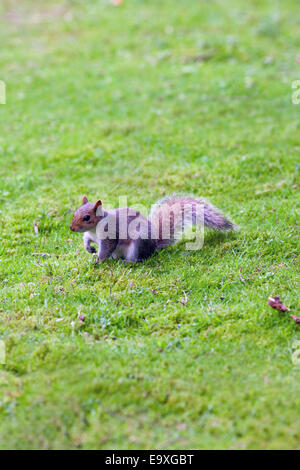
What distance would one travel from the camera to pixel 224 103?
22.3ft

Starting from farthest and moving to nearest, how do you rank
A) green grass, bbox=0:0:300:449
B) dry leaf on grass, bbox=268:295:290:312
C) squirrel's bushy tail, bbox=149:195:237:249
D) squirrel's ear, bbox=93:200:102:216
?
1. squirrel's bushy tail, bbox=149:195:237:249
2. squirrel's ear, bbox=93:200:102:216
3. dry leaf on grass, bbox=268:295:290:312
4. green grass, bbox=0:0:300:449

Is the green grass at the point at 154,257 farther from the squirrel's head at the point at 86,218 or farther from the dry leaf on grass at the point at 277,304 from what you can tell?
the squirrel's head at the point at 86,218

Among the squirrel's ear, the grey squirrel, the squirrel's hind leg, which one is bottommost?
the squirrel's hind leg

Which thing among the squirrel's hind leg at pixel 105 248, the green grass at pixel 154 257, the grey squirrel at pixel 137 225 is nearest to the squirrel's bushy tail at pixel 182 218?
the grey squirrel at pixel 137 225

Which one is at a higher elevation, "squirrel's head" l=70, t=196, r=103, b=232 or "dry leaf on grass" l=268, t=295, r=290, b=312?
"squirrel's head" l=70, t=196, r=103, b=232

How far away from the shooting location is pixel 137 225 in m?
3.74

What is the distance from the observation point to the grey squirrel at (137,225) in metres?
3.71

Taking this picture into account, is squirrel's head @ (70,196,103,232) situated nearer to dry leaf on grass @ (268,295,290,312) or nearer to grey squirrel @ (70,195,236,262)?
grey squirrel @ (70,195,236,262)

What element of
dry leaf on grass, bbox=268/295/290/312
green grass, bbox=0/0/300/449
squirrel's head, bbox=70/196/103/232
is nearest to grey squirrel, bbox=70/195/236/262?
squirrel's head, bbox=70/196/103/232

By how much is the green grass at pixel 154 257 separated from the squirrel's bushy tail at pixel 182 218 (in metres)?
0.16

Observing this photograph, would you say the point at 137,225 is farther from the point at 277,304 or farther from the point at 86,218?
the point at 277,304

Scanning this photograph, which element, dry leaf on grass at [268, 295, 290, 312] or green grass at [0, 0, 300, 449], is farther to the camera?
dry leaf on grass at [268, 295, 290, 312]

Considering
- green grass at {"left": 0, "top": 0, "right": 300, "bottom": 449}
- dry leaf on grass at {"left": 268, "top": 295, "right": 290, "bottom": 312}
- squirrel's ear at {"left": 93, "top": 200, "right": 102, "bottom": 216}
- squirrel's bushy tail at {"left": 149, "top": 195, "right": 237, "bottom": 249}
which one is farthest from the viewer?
squirrel's bushy tail at {"left": 149, "top": 195, "right": 237, "bottom": 249}

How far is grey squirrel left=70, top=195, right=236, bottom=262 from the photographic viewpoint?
146 inches
